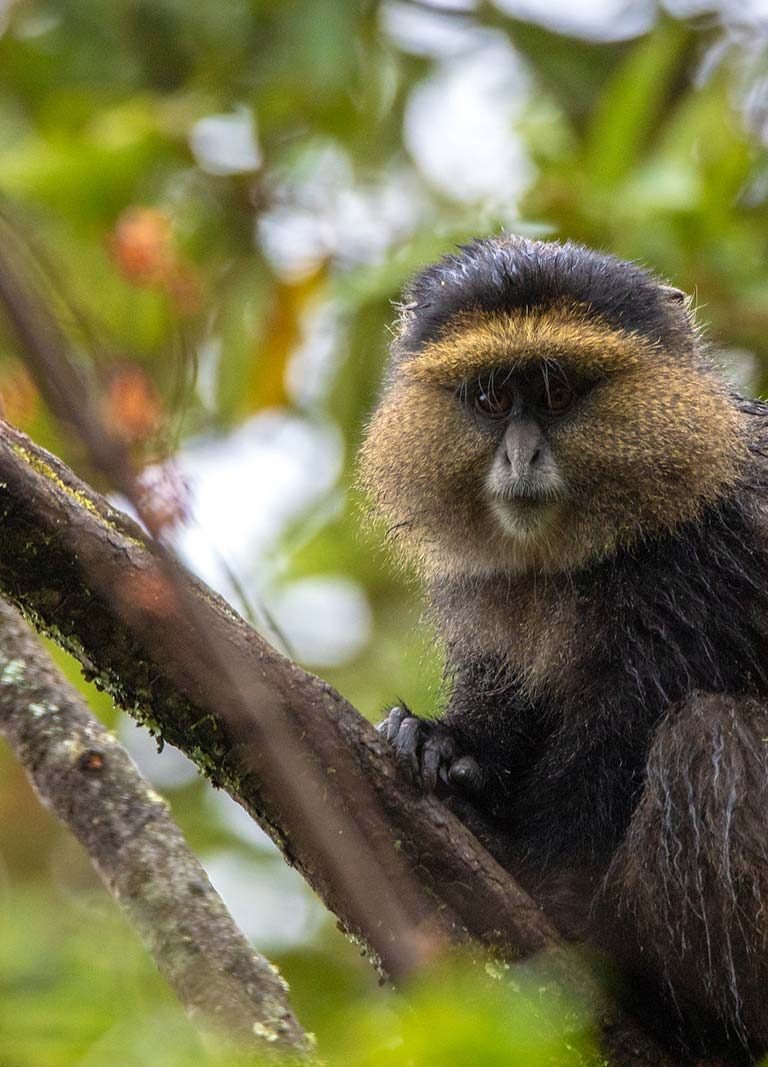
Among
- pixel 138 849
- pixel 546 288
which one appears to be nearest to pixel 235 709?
pixel 138 849

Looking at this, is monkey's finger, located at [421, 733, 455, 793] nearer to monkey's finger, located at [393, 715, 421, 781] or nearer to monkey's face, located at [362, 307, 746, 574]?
monkey's finger, located at [393, 715, 421, 781]

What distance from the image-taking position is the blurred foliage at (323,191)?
7434mm

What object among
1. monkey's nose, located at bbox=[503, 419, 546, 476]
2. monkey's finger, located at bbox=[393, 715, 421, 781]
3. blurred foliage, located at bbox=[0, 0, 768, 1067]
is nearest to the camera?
monkey's finger, located at bbox=[393, 715, 421, 781]

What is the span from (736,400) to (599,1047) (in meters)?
2.45

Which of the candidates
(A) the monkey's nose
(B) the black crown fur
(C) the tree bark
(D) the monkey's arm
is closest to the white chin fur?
(A) the monkey's nose

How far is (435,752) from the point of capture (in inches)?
183

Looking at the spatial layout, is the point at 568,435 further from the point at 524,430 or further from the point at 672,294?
the point at 672,294

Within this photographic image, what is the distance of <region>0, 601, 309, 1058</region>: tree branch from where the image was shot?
369 cm

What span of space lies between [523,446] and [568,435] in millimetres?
173

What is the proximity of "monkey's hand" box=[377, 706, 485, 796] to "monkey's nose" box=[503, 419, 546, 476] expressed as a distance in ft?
2.94

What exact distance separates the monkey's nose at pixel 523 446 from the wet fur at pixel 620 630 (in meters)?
0.10

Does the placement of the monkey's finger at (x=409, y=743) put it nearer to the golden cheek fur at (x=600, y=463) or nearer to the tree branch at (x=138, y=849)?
the tree branch at (x=138, y=849)

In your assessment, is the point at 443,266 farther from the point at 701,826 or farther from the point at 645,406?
the point at 701,826

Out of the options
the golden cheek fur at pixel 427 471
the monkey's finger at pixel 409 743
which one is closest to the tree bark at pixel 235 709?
the monkey's finger at pixel 409 743
